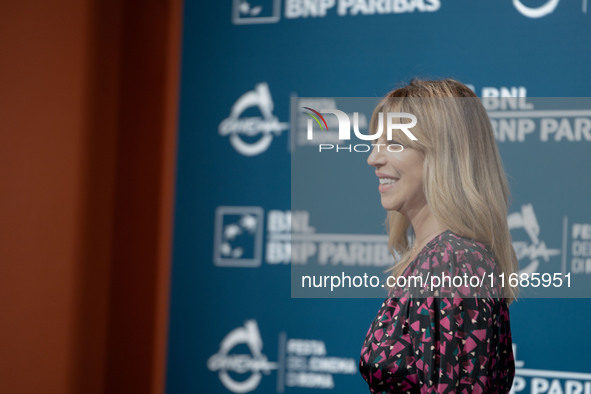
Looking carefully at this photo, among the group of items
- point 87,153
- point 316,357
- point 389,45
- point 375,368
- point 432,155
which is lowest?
point 316,357

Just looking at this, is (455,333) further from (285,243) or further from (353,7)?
(353,7)

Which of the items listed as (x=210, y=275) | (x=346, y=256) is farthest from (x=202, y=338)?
(x=346, y=256)

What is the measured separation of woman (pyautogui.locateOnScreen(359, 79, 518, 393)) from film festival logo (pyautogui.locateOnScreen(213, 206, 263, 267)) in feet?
5.66

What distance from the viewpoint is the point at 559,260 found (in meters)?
2.89

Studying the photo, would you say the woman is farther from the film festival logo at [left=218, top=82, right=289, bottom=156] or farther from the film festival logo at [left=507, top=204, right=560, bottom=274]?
the film festival logo at [left=218, top=82, right=289, bottom=156]

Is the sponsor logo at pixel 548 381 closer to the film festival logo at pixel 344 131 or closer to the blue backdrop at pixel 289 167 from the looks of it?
the blue backdrop at pixel 289 167

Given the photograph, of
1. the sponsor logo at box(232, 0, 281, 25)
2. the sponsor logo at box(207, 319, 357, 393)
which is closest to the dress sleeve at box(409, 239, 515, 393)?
the sponsor logo at box(207, 319, 357, 393)

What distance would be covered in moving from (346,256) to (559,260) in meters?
0.93

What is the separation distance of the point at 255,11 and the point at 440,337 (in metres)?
2.39

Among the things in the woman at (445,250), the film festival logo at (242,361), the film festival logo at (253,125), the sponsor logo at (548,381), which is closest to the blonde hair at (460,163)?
the woman at (445,250)

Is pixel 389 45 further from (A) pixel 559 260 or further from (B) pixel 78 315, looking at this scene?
(B) pixel 78 315

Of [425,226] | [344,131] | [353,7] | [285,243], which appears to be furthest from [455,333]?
[353,7]

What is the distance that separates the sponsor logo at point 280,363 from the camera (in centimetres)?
318

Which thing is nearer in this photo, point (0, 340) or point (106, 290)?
point (0, 340)
